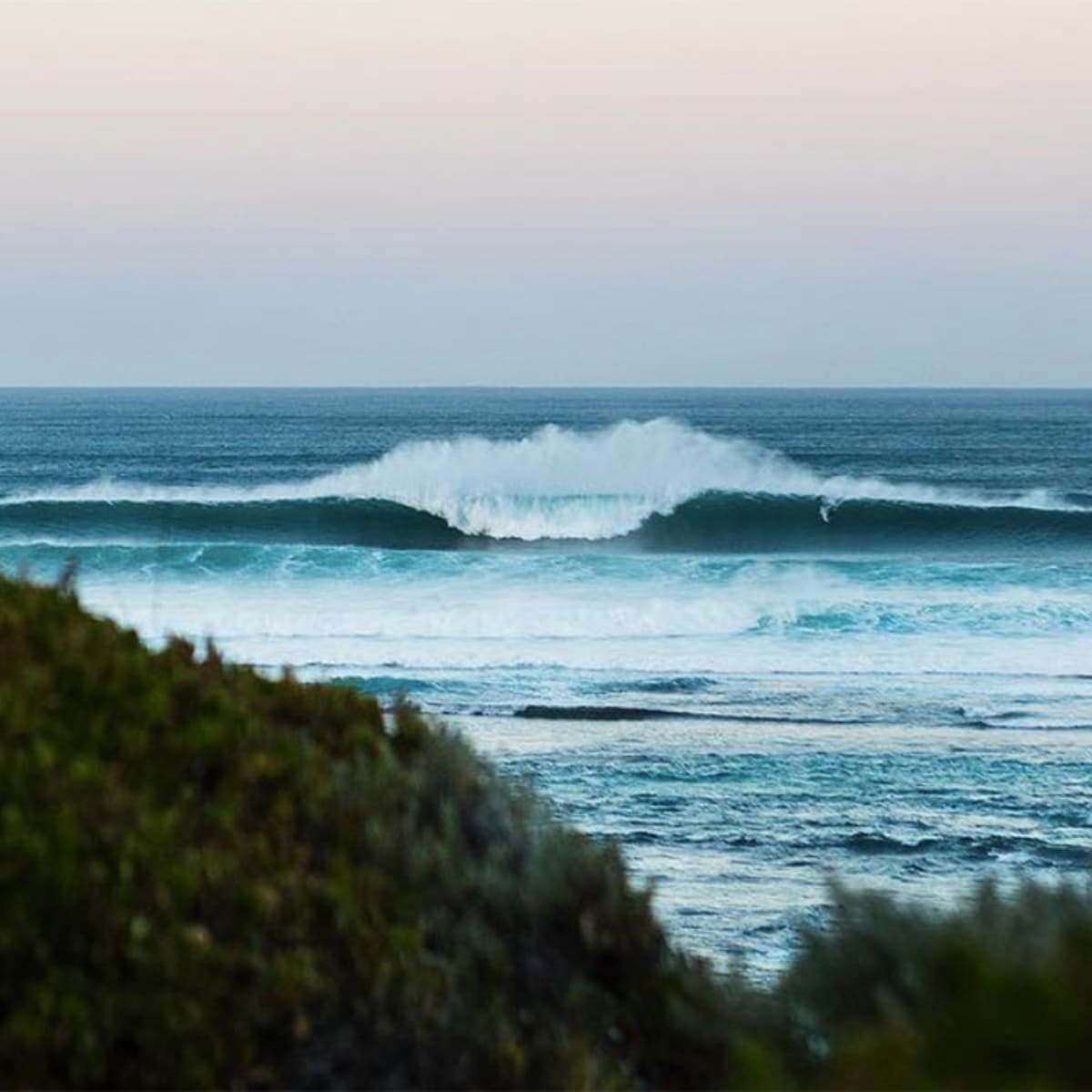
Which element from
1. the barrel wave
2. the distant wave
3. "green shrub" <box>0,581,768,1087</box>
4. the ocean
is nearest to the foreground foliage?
"green shrub" <box>0,581,768,1087</box>

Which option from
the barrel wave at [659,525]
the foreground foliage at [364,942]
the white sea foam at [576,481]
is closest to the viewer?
the foreground foliage at [364,942]

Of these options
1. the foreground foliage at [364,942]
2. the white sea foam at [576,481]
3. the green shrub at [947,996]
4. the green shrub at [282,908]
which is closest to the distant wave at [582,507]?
the white sea foam at [576,481]

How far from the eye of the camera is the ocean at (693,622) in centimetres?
1395

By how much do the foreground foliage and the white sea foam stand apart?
1379 inches

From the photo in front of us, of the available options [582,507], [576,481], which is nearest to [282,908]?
[582,507]

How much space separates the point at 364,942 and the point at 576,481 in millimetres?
39194

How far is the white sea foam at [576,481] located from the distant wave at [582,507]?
45 mm

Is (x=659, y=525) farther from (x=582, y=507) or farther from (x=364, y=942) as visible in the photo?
(x=364, y=942)

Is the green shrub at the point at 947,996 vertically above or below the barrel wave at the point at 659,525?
above

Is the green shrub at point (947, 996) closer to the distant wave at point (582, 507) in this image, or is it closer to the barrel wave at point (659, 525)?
the barrel wave at point (659, 525)

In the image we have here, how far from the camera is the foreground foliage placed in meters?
3.91

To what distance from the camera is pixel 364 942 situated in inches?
171

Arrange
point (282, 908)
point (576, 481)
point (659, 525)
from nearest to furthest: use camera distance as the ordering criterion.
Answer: point (282, 908) < point (659, 525) < point (576, 481)

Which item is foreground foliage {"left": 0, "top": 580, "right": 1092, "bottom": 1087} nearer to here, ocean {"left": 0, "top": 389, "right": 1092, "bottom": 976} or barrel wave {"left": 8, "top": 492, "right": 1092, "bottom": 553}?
ocean {"left": 0, "top": 389, "right": 1092, "bottom": 976}
